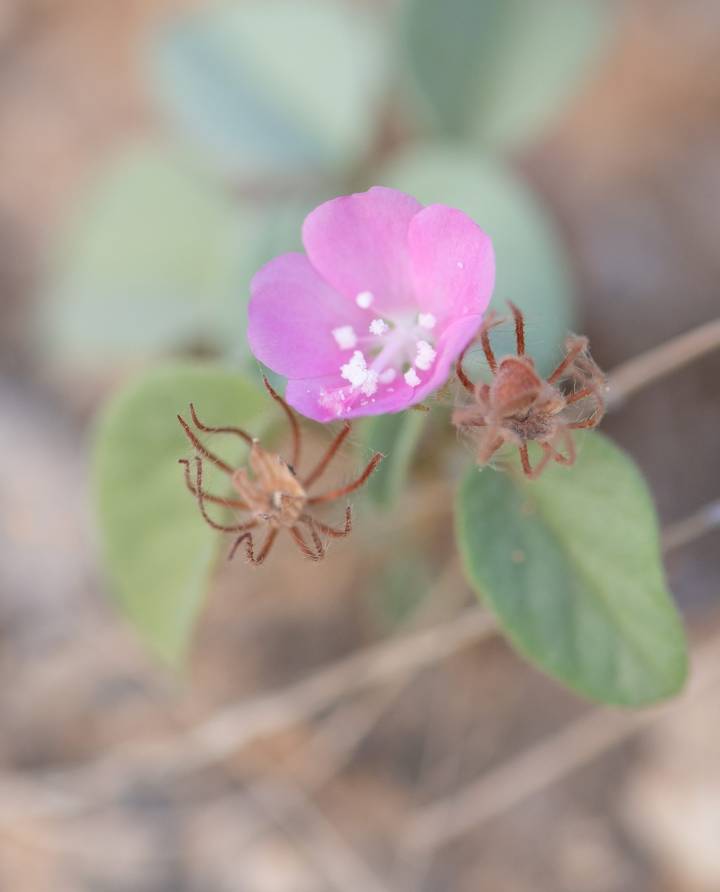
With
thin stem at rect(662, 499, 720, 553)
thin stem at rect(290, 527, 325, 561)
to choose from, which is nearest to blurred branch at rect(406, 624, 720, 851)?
thin stem at rect(662, 499, 720, 553)

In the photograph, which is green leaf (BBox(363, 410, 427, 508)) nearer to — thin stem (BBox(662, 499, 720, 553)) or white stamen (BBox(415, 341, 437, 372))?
white stamen (BBox(415, 341, 437, 372))

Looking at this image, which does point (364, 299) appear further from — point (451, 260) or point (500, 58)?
point (500, 58)

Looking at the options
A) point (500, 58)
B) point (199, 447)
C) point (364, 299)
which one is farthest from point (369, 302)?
Result: point (500, 58)

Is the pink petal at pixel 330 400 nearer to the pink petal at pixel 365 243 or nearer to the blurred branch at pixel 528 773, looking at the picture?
the pink petal at pixel 365 243

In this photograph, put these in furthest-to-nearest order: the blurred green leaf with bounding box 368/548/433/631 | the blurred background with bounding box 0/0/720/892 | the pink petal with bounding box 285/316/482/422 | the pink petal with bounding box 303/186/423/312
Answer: the blurred green leaf with bounding box 368/548/433/631 < the blurred background with bounding box 0/0/720/892 < the pink petal with bounding box 303/186/423/312 < the pink petal with bounding box 285/316/482/422

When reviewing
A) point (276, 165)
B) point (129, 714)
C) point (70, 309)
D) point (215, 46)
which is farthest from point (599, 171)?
point (129, 714)

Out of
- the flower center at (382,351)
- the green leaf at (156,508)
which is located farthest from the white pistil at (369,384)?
the green leaf at (156,508)

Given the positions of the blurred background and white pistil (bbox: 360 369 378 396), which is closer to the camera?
white pistil (bbox: 360 369 378 396)

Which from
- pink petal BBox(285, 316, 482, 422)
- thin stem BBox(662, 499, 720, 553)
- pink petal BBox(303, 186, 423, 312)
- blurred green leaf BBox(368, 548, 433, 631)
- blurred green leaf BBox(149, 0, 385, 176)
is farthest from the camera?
blurred green leaf BBox(149, 0, 385, 176)
